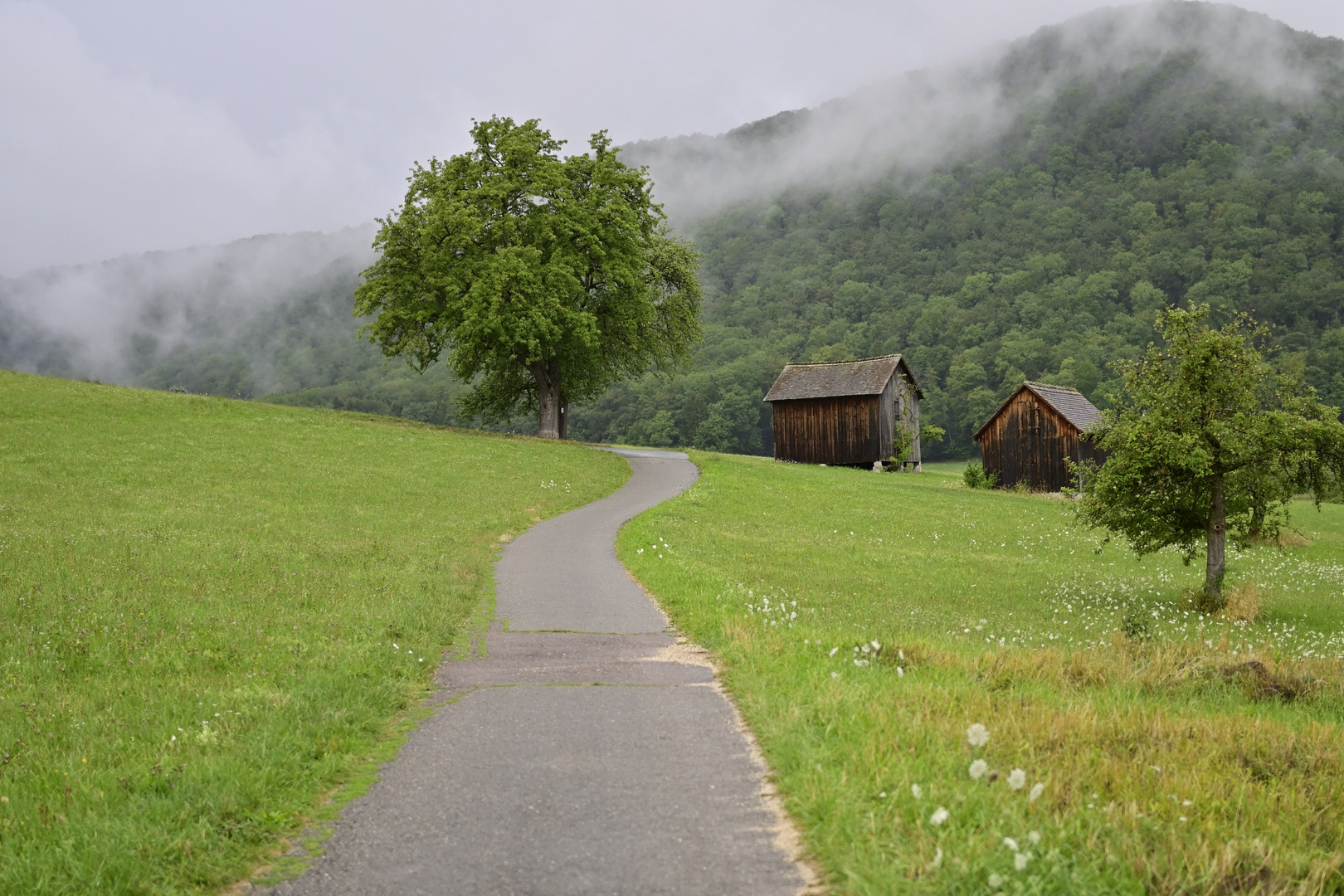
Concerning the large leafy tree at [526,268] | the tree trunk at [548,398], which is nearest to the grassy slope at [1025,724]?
the large leafy tree at [526,268]

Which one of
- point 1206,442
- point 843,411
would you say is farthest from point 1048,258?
point 1206,442

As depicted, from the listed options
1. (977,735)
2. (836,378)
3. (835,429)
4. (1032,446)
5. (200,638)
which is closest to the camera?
(977,735)

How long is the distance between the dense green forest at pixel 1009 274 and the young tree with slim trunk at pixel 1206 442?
211 ft

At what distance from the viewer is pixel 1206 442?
19.5m

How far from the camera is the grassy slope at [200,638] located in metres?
5.79

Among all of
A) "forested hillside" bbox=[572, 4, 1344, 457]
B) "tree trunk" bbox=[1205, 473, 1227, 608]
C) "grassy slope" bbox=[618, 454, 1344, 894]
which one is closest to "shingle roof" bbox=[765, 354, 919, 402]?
"forested hillside" bbox=[572, 4, 1344, 457]

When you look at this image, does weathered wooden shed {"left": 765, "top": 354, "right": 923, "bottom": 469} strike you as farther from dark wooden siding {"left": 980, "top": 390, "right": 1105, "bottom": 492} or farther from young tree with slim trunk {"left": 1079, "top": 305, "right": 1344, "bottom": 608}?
young tree with slim trunk {"left": 1079, "top": 305, "right": 1344, "bottom": 608}

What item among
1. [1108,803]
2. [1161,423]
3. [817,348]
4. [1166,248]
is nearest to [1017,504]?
[1161,423]

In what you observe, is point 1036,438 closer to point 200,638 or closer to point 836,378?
point 836,378

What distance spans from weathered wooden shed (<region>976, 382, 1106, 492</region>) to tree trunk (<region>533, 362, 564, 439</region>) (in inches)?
1042

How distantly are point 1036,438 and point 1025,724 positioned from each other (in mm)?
51993

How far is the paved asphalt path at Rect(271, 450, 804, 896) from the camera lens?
5.06m

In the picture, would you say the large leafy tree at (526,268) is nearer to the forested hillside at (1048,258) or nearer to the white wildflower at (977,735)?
the white wildflower at (977,735)

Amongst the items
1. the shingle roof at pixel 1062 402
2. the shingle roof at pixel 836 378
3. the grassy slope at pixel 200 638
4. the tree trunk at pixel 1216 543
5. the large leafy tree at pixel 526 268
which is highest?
the large leafy tree at pixel 526 268
